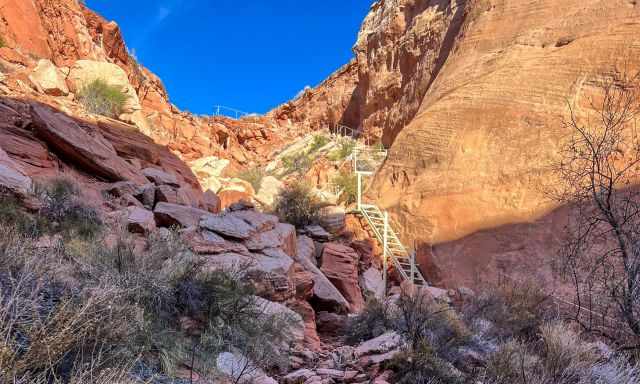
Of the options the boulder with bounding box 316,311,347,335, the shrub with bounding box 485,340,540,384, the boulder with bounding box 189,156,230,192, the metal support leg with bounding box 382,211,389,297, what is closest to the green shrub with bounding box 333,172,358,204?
the metal support leg with bounding box 382,211,389,297

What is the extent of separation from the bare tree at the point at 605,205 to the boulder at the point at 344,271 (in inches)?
122

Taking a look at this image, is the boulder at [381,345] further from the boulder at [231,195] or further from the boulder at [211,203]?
the boulder at [231,195]

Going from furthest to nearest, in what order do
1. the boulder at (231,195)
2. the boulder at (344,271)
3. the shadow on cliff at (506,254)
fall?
the boulder at (231,195) → the shadow on cliff at (506,254) → the boulder at (344,271)

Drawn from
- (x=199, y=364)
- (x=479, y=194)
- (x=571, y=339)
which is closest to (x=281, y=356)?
(x=199, y=364)

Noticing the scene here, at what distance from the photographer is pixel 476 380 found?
3.67 metres

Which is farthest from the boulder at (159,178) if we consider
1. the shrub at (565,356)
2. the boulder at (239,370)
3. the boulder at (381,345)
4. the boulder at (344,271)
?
the shrub at (565,356)

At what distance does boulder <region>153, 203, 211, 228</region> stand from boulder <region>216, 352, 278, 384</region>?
3.41 m

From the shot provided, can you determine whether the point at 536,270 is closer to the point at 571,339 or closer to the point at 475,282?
the point at 475,282

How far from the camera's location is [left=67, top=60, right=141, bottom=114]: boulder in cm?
1487

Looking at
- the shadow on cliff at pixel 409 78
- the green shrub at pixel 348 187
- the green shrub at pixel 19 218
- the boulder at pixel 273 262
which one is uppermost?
the shadow on cliff at pixel 409 78

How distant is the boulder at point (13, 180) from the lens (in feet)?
17.3

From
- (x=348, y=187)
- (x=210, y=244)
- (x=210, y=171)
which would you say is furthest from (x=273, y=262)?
(x=210, y=171)

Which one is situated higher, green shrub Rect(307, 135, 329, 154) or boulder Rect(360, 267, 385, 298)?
green shrub Rect(307, 135, 329, 154)

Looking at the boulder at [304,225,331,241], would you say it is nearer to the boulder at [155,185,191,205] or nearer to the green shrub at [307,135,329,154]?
the boulder at [155,185,191,205]
